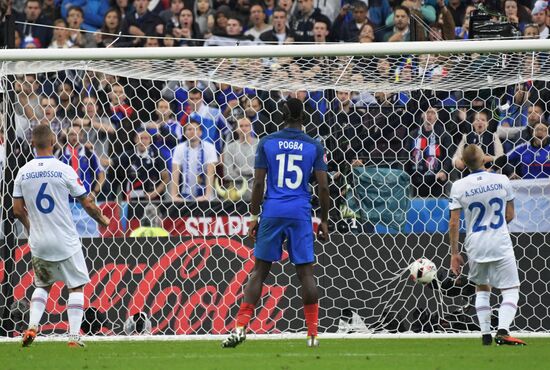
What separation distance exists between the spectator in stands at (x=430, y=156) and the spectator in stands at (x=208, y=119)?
215cm

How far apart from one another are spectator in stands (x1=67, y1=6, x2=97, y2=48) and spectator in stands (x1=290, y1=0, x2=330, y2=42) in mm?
3229

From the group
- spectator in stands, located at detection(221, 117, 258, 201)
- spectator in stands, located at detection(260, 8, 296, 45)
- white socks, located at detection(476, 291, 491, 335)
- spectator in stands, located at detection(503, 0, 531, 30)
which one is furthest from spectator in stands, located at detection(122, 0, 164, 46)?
white socks, located at detection(476, 291, 491, 335)

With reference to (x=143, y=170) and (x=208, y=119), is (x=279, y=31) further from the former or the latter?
(x=143, y=170)

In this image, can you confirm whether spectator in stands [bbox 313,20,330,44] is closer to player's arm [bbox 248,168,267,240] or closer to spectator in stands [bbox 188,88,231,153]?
spectator in stands [bbox 188,88,231,153]

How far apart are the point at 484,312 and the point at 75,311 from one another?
3520mm

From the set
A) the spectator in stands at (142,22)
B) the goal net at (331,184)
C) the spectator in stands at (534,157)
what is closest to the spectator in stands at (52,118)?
the goal net at (331,184)

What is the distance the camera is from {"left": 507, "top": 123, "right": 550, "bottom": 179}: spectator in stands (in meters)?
11.6

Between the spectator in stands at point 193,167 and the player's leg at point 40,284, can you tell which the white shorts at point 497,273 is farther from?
the player's leg at point 40,284

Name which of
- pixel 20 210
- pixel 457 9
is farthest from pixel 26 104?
pixel 457 9

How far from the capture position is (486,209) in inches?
374

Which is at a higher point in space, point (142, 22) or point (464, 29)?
point (464, 29)

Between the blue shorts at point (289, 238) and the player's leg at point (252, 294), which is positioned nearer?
the player's leg at point (252, 294)

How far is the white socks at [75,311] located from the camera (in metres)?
9.44

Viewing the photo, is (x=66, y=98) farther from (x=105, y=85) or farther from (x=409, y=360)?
(x=409, y=360)
